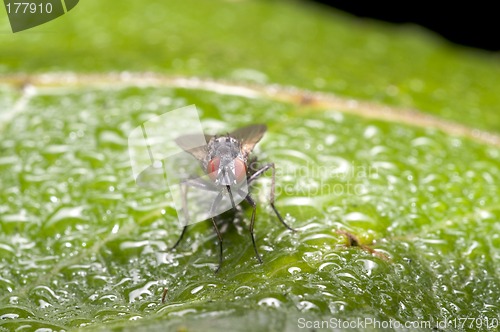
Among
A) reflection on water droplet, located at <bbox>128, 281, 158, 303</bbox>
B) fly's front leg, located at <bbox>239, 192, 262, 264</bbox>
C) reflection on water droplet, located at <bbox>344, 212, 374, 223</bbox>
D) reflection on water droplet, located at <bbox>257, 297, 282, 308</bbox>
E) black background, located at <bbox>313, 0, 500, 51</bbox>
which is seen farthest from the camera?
black background, located at <bbox>313, 0, 500, 51</bbox>

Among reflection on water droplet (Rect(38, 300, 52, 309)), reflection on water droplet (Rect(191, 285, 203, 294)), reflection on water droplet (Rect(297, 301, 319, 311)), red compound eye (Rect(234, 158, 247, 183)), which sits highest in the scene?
red compound eye (Rect(234, 158, 247, 183))

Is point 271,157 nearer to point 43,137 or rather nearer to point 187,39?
point 43,137

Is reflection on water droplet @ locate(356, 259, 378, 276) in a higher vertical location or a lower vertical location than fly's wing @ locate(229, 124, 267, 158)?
lower

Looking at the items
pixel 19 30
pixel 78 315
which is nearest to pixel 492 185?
pixel 78 315

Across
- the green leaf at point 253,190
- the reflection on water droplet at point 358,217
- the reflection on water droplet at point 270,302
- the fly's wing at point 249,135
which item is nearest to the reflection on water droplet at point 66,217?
the green leaf at point 253,190

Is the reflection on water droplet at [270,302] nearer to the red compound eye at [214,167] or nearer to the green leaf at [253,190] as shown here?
the green leaf at [253,190]

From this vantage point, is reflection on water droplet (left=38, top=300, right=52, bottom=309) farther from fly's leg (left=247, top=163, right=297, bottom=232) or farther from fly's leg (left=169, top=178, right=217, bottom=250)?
fly's leg (left=247, top=163, right=297, bottom=232)

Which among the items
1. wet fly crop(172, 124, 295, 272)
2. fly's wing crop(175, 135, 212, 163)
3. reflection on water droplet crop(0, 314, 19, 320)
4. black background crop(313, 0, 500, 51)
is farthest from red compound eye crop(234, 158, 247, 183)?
black background crop(313, 0, 500, 51)
